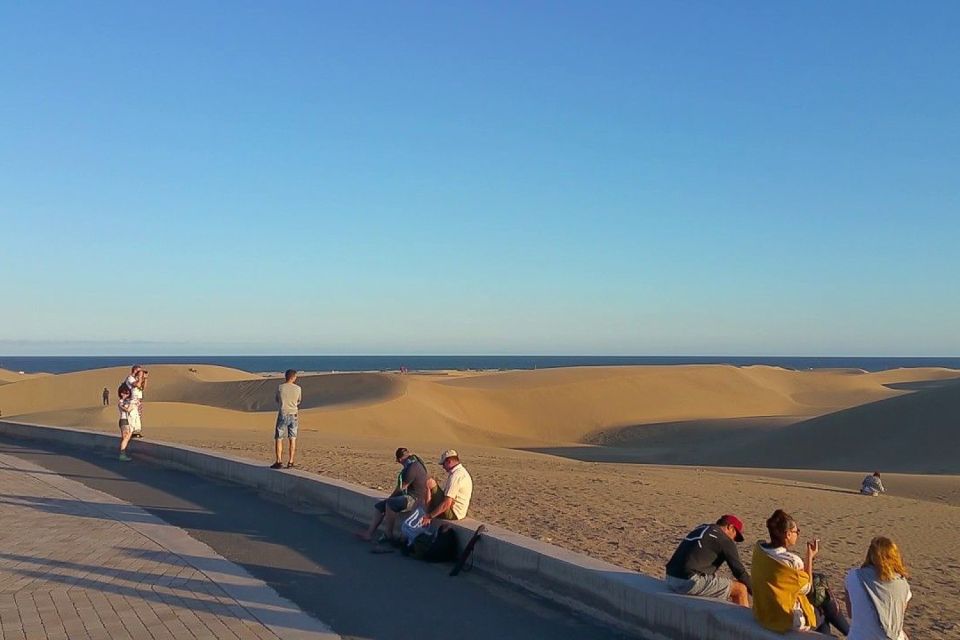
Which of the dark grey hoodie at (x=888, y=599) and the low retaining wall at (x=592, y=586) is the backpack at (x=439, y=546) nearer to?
the low retaining wall at (x=592, y=586)

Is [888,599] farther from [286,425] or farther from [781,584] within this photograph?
[286,425]

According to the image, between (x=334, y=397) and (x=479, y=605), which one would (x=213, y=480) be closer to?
(x=479, y=605)

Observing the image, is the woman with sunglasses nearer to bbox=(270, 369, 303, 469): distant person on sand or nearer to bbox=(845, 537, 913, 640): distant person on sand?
bbox=(845, 537, 913, 640): distant person on sand

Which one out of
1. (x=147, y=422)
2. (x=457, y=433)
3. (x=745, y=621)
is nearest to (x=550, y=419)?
(x=457, y=433)

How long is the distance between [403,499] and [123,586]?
10.2 feet

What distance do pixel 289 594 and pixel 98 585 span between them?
Answer: 5.23 ft

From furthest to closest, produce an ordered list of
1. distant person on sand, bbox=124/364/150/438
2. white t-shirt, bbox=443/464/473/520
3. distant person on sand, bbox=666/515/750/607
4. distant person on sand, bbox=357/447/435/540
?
distant person on sand, bbox=124/364/150/438 → distant person on sand, bbox=357/447/435/540 → white t-shirt, bbox=443/464/473/520 → distant person on sand, bbox=666/515/750/607

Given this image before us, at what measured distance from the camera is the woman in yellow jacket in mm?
6059

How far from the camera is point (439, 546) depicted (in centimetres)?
949

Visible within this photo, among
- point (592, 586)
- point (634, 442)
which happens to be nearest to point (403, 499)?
point (592, 586)

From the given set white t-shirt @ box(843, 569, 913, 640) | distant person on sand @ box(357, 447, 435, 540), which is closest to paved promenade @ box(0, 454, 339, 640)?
distant person on sand @ box(357, 447, 435, 540)

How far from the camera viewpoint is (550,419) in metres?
55.7

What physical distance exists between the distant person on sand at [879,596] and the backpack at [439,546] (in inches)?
174

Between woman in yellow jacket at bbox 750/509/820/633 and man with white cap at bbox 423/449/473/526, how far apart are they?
3.92 metres
